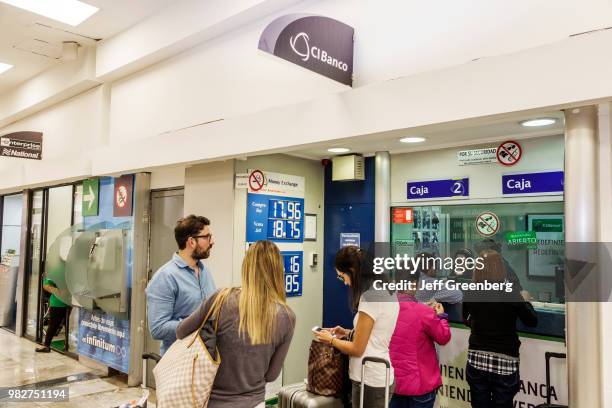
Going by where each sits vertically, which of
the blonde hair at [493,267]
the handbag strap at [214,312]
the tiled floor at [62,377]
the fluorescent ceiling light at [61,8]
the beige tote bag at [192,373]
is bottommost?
the tiled floor at [62,377]

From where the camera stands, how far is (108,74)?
225 inches

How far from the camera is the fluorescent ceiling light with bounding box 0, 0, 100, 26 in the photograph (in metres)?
4.90

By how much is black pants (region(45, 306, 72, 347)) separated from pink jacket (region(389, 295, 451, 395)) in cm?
519

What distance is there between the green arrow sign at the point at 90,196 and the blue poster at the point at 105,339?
4.10 feet

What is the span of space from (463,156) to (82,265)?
4.78m

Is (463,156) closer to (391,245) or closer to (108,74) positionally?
(391,245)

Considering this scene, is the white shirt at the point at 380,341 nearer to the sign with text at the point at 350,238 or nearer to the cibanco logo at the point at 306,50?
the cibanco logo at the point at 306,50

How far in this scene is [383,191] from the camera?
15.0 feet

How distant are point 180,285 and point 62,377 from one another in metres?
3.61

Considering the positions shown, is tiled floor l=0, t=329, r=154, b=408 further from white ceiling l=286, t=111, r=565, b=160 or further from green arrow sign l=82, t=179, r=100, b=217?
white ceiling l=286, t=111, r=565, b=160

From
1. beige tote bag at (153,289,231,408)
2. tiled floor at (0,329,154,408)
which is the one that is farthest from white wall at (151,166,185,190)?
beige tote bag at (153,289,231,408)

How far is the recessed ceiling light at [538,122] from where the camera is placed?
3252 mm

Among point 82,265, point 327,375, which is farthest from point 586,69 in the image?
point 82,265

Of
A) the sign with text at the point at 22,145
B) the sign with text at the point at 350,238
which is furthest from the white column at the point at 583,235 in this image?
the sign with text at the point at 22,145
